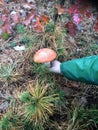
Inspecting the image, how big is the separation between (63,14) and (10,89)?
1281mm

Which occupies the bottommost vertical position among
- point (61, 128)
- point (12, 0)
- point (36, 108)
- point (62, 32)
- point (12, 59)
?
point (61, 128)

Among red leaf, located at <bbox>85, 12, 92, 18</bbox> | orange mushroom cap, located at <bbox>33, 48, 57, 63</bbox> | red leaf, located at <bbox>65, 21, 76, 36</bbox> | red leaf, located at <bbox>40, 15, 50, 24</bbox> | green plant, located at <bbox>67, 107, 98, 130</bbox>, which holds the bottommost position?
green plant, located at <bbox>67, 107, 98, 130</bbox>

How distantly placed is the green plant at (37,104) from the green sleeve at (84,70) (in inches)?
14.3

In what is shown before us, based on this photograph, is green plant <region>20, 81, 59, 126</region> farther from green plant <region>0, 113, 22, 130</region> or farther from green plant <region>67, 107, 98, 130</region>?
green plant <region>67, 107, 98, 130</region>

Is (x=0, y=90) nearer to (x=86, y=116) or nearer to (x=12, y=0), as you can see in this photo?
(x=86, y=116)

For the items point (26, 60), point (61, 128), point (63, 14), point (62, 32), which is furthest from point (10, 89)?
point (63, 14)

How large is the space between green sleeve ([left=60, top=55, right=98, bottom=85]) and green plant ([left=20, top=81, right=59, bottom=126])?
0.36 m

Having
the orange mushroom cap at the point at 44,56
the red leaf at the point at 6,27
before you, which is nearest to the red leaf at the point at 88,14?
the red leaf at the point at 6,27

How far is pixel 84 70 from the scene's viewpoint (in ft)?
8.68

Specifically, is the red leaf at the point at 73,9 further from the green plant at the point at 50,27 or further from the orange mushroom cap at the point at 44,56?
the orange mushroom cap at the point at 44,56

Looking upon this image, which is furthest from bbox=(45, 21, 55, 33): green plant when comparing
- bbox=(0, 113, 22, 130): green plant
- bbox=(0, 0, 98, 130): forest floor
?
bbox=(0, 113, 22, 130): green plant

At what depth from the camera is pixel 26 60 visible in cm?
339

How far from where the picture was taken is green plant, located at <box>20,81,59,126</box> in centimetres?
286

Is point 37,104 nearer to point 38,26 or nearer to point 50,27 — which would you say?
point 50,27
